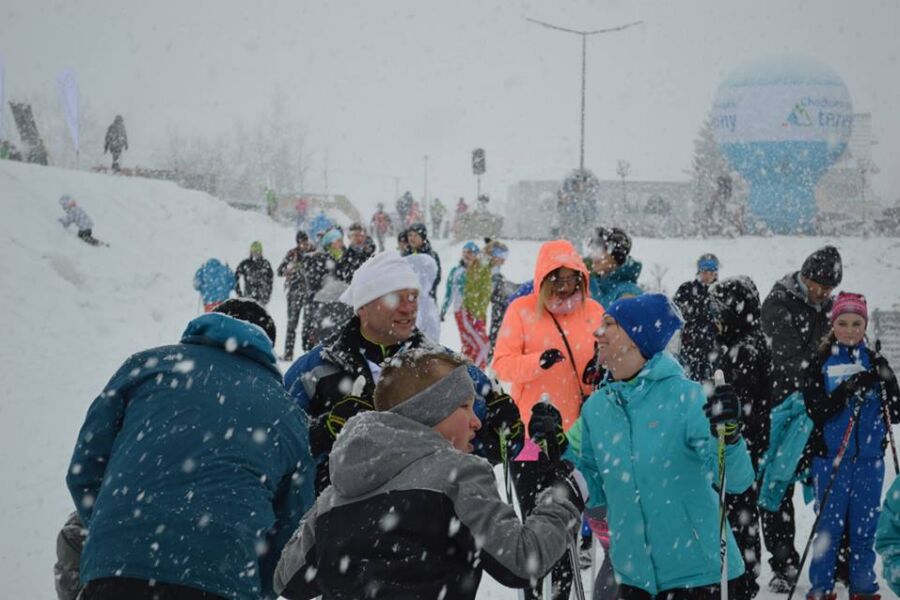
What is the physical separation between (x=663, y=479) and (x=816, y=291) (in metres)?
3.19

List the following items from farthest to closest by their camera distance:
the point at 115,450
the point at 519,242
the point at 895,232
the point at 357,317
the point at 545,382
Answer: the point at 895,232, the point at 519,242, the point at 545,382, the point at 357,317, the point at 115,450

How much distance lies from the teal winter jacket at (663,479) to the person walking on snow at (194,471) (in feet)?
4.22

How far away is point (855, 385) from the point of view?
542cm

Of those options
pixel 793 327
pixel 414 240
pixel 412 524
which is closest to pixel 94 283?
pixel 414 240

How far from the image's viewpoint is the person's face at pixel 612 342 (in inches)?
148

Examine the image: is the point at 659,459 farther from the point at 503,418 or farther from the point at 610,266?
the point at 610,266

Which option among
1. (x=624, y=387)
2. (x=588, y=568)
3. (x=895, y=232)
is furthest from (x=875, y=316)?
(x=895, y=232)

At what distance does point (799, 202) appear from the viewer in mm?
41469

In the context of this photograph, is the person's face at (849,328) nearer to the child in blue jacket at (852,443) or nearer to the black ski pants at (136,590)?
the child in blue jacket at (852,443)

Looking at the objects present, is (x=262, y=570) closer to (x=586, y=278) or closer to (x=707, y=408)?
(x=707, y=408)

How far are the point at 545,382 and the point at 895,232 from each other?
44.8 meters

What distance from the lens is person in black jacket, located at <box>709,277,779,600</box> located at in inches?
214

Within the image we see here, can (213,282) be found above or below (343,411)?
below

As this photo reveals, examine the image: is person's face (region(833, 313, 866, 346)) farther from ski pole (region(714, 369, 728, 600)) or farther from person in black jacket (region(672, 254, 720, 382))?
ski pole (region(714, 369, 728, 600))
